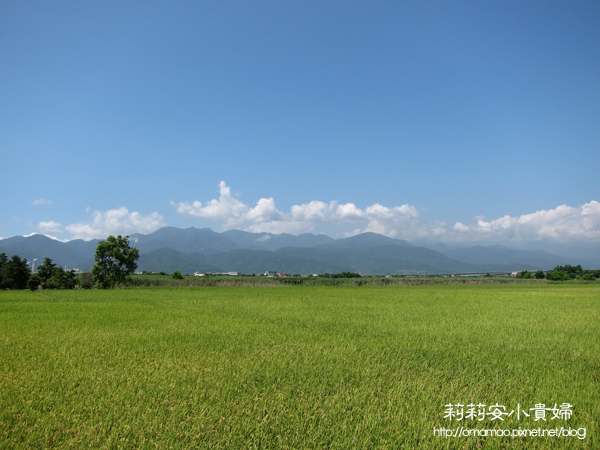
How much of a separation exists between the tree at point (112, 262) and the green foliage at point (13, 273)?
1095cm

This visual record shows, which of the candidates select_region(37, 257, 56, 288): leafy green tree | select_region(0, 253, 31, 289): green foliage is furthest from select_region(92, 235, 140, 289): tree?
select_region(0, 253, 31, 289): green foliage

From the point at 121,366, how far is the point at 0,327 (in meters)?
7.77

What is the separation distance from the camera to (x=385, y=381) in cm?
541

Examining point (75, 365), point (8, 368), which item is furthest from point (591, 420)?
point (8, 368)

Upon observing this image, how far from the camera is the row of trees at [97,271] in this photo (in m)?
43.2

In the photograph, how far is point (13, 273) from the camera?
44.9 m

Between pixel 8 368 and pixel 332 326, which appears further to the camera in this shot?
pixel 332 326

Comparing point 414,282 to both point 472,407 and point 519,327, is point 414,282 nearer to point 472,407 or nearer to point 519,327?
point 519,327

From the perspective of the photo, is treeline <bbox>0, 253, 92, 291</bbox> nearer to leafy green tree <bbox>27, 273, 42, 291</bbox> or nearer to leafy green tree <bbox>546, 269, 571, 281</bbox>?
leafy green tree <bbox>27, 273, 42, 291</bbox>

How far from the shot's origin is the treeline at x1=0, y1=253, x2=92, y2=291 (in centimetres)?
4416

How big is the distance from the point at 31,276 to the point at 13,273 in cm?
188

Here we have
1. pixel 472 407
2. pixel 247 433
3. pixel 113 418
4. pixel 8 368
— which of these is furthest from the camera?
pixel 8 368

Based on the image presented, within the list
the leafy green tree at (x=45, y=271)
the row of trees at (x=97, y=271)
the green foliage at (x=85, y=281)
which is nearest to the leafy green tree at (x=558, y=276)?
the row of trees at (x=97, y=271)

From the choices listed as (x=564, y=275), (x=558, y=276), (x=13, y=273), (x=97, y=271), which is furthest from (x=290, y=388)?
(x=558, y=276)
